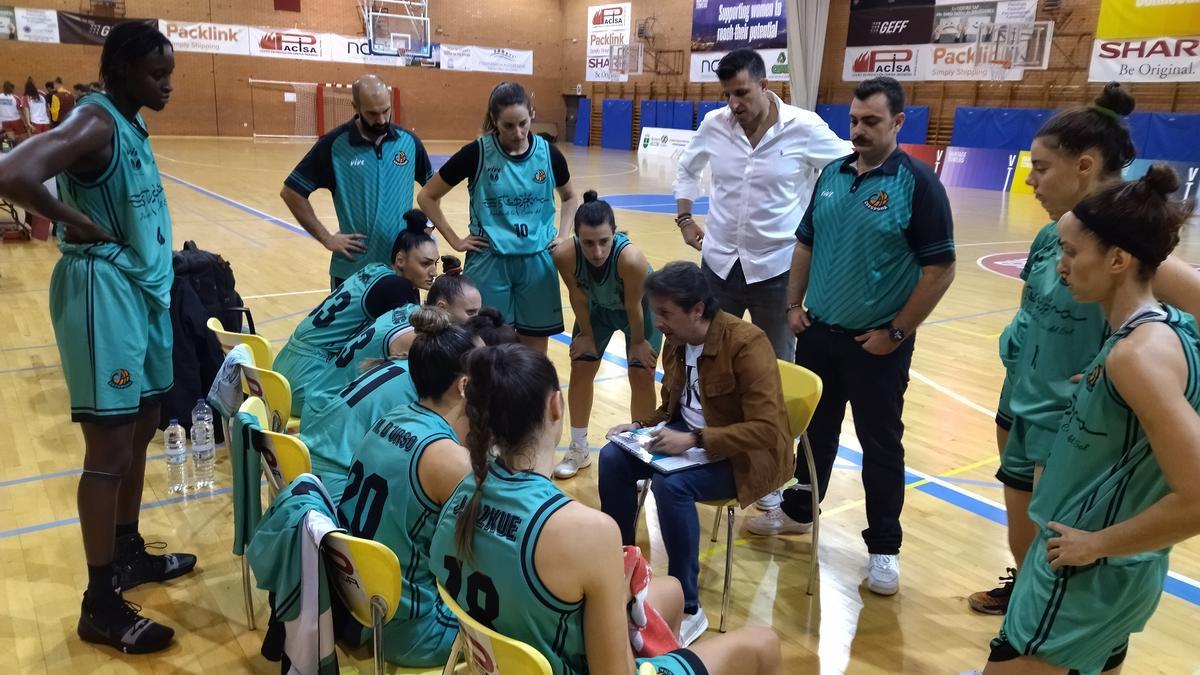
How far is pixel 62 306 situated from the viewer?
258 cm

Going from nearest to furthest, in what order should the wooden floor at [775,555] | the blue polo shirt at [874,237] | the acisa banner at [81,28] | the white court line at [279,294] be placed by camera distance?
1. the wooden floor at [775,555]
2. the blue polo shirt at [874,237]
3. the white court line at [279,294]
4. the acisa banner at [81,28]

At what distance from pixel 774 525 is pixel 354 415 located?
2054mm

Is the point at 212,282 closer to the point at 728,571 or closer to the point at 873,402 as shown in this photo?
the point at 728,571

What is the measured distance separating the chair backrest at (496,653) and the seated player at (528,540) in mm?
74

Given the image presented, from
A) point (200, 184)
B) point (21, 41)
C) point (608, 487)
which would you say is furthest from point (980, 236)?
point (21, 41)

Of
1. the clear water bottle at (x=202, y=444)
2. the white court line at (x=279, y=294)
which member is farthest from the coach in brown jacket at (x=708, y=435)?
the white court line at (x=279, y=294)

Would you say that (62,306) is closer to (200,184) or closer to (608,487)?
(608,487)

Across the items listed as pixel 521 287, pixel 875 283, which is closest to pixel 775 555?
pixel 875 283

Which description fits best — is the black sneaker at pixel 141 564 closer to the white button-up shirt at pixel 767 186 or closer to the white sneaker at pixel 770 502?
the white sneaker at pixel 770 502

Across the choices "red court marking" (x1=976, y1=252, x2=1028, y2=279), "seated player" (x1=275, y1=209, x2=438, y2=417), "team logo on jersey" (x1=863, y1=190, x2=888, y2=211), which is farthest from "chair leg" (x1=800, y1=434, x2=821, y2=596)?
"red court marking" (x1=976, y1=252, x2=1028, y2=279)

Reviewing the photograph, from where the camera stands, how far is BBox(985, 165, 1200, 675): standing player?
157 centimetres

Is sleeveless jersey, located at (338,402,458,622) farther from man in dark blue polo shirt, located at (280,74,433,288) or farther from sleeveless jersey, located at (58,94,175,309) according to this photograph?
man in dark blue polo shirt, located at (280,74,433,288)

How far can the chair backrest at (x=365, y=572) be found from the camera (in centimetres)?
175

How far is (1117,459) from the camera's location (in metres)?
1.73
